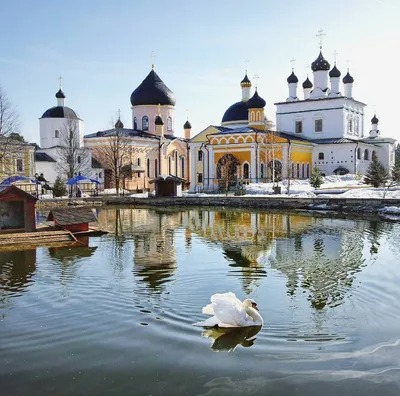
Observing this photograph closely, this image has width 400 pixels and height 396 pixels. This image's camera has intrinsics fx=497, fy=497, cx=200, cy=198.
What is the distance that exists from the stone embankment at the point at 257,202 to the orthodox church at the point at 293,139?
20.2 feet

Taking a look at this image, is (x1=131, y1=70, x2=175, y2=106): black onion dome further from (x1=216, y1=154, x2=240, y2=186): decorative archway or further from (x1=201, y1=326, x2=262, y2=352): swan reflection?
(x1=201, y1=326, x2=262, y2=352): swan reflection

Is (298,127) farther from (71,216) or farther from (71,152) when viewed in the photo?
(71,216)

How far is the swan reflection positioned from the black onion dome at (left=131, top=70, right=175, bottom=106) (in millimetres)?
41775

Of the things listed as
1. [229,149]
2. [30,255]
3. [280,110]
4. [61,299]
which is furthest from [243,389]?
[280,110]

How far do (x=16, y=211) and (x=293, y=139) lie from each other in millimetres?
29121

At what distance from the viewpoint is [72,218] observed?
52.9 ft

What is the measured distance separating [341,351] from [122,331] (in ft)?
9.72

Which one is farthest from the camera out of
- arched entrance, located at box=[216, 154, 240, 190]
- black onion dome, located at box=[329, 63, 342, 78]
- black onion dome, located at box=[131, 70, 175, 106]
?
black onion dome, located at box=[131, 70, 175, 106]

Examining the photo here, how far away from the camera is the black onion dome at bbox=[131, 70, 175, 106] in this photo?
47.0m

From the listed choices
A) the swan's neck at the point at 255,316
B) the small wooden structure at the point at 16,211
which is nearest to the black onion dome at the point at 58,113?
the small wooden structure at the point at 16,211

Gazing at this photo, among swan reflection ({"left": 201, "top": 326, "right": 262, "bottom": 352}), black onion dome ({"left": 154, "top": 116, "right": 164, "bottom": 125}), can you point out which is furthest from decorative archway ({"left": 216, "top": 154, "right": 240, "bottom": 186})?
swan reflection ({"left": 201, "top": 326, "right": 262, "bottom": 352})

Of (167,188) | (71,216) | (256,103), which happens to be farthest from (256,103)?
(71,216)

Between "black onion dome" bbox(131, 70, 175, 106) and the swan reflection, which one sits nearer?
the swan reflection

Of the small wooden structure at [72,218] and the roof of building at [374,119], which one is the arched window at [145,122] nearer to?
the roof of building at [374,119]
